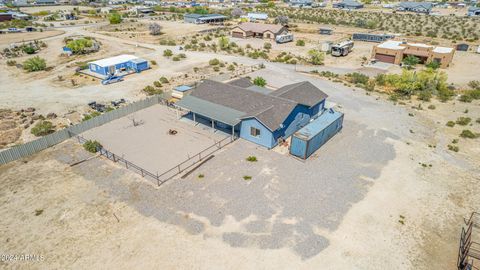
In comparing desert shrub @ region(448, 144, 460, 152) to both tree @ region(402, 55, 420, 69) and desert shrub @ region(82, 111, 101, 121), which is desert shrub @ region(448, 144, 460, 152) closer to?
tree @ region(402, 55, 420, 69)

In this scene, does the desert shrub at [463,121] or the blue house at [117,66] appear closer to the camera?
the desert shrub at [463,121]

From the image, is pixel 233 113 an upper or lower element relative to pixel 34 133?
upper

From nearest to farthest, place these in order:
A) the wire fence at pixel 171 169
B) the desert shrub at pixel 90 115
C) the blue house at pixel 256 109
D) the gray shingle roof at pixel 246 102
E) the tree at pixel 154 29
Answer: the wire fence at pixel 171 169 < the blue house at pixel 256 109 < the gray shingle roof at pixel 246 102 < the desert shrub at pixel 90 115 < the tree at pixel 154 29

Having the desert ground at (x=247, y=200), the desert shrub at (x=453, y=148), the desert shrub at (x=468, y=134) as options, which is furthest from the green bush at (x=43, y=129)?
the desert shrub at (x=468, y=134)

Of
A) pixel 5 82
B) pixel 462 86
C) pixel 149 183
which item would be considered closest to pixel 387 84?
pixel 462 86

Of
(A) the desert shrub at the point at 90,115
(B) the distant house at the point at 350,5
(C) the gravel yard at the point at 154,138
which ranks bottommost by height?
(C) the gravel yard at the point at 154,138

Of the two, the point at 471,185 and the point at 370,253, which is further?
the point at 471,185

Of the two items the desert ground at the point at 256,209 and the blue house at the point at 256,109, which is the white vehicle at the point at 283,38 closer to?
the blue house at the point at 256,109

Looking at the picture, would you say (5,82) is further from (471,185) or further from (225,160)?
(471,185)
